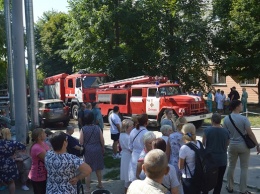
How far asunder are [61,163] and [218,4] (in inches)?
973

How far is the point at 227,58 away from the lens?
25328 millimetres

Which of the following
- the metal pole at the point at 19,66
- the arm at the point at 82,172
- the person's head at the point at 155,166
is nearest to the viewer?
the person's head at the point at 155,166

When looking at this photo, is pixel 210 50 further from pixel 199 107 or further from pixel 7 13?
pixel 7 13

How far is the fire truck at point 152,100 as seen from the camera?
15.7 metres

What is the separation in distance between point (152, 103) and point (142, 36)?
1061cm

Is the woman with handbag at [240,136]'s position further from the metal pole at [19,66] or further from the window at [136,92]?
the window at [136,92]

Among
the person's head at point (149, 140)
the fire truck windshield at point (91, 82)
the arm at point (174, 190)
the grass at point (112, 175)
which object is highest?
the fire truck windshield at point (91, 82)

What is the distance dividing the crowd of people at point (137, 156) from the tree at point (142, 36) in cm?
1793

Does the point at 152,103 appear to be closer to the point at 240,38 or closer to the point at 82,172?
the point at 240,38

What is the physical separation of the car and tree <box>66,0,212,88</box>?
20.6 feet

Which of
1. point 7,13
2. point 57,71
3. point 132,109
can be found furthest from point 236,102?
point 57,71

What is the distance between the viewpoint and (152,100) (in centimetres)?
1659

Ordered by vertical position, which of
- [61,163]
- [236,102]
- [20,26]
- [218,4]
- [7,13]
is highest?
[218,4]

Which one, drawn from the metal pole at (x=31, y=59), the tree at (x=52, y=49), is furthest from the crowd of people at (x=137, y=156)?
the tree at (x=52, y=49)
